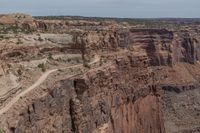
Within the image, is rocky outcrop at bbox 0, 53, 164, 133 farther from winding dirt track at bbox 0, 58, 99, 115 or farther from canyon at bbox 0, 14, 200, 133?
winding dirt track at bbox 0, 58, 99, 115

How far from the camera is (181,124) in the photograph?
364 feet

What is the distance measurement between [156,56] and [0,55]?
93.3 metres

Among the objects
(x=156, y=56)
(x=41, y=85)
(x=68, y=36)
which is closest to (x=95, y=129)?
(x=41, y=85)

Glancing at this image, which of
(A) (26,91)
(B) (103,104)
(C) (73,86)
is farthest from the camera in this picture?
(B) (103,104)

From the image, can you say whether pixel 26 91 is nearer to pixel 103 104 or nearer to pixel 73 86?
pixel 73 86

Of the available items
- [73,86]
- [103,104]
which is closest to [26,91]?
[73,86]

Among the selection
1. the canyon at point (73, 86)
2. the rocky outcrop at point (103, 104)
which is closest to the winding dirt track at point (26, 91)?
the canyon at point (73, 86)

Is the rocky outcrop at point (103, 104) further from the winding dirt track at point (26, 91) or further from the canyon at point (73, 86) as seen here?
the winding dirt track at point (26, 91)

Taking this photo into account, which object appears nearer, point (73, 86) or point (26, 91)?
point (26, 91)

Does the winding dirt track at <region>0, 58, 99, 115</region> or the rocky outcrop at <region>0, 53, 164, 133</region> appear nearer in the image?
the winding dirt track at <region>0, 58, 99, 115</region>

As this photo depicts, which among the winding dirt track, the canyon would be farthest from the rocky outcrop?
the winding dirt track

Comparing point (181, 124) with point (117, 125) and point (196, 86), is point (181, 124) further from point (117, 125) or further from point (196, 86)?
point (117, 125)

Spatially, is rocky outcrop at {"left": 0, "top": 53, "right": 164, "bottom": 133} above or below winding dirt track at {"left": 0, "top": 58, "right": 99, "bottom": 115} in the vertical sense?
below

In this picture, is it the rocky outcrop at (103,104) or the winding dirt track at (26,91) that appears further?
the rocky outcrop at (103,104)
